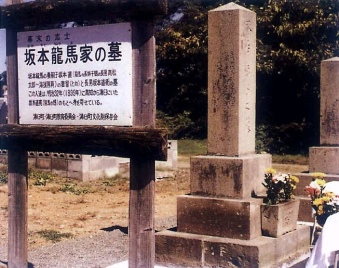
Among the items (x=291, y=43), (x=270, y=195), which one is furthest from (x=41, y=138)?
(x=291, y=43)

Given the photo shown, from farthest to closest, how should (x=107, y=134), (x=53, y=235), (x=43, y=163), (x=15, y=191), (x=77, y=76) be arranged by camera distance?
(x=43, y=163) < (x=53, y=235) < (x=15, y=191) < (x=77, y=76) < (x=107, y=134)

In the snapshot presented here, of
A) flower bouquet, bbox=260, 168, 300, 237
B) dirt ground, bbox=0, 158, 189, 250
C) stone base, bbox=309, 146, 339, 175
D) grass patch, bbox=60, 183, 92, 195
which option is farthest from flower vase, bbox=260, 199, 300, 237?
grass patch, bbox=60, 183, 92, 195

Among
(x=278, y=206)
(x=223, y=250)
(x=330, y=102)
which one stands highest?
(x=330, y=102)

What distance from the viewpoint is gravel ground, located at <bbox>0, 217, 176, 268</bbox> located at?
268 inches

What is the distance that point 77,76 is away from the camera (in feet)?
15.6

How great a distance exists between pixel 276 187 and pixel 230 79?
1.38 meters

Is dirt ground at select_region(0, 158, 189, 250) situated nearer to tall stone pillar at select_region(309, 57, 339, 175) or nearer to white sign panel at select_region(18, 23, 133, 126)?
tall stone pillar at select_region(309, 57, 339, 175)

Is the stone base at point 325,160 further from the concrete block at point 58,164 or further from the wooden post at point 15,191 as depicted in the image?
the concrete block at point 58,164

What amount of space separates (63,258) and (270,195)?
270cm

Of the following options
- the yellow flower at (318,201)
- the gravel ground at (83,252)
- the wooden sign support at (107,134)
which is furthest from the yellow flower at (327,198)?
the gravel ground at (83,252)

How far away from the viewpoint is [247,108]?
6660 mm

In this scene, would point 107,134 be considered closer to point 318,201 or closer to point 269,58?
point 318,201

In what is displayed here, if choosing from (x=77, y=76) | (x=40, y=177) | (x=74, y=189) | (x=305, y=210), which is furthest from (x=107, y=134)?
(x=40, y=177)

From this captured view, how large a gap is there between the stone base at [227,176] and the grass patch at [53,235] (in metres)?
2.70
